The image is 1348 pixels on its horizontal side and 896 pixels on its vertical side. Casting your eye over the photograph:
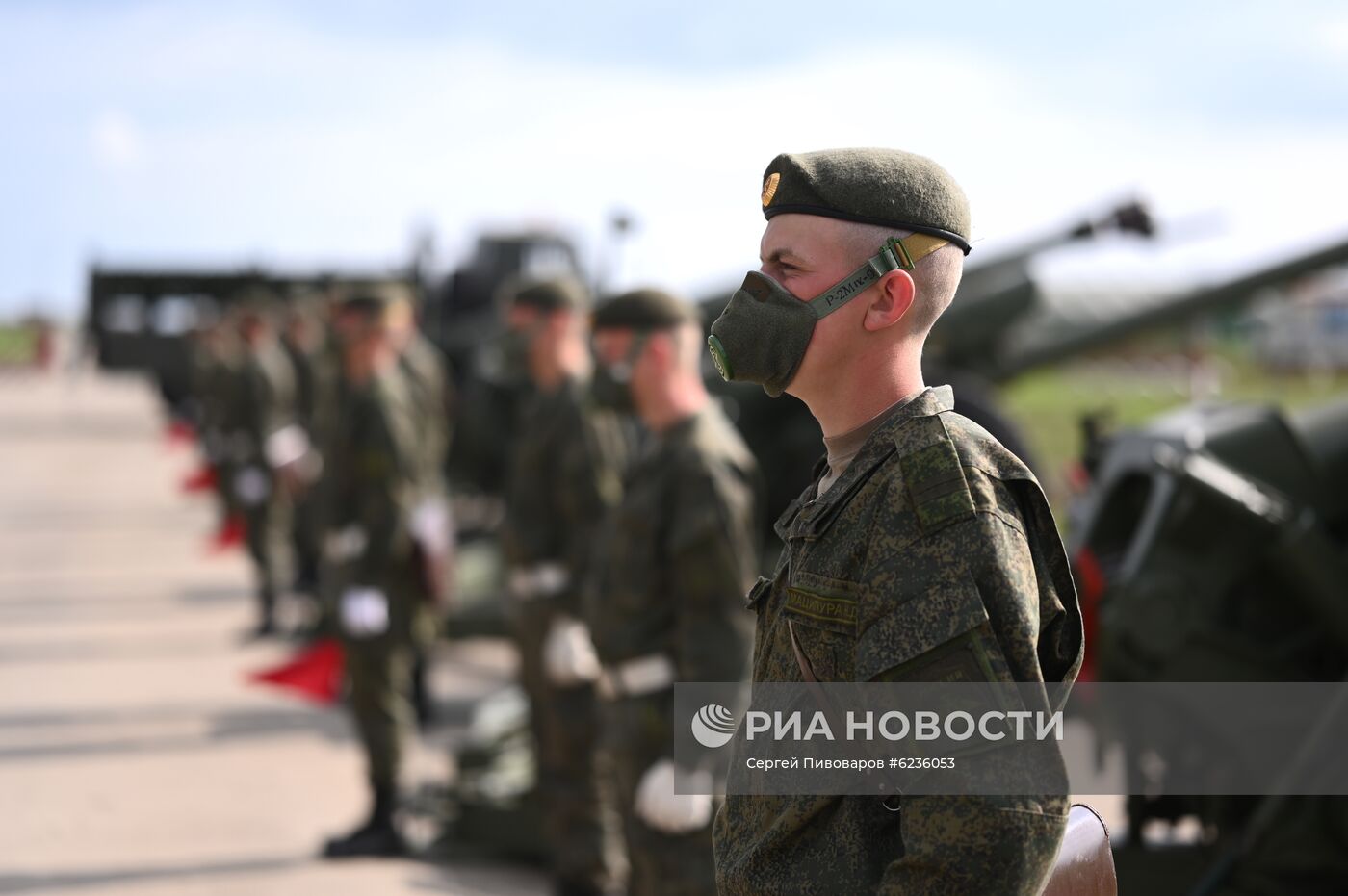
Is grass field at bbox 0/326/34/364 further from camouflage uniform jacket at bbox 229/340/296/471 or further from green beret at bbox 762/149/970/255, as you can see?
green beret at bbox 762/149/970/255

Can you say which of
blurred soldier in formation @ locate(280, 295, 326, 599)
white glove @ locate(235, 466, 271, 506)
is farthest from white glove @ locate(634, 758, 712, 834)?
white glove @ locate(235, 466, 271, 506)

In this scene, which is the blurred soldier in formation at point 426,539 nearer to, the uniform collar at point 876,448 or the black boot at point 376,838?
the black boot at point 376,838

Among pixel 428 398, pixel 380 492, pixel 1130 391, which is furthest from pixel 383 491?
pixel 1130 391

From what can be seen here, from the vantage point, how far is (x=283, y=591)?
39.5ft

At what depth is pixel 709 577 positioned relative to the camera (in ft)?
13.0

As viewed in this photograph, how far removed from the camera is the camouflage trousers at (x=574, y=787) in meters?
5.44

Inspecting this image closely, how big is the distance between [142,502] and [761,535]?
1264cm

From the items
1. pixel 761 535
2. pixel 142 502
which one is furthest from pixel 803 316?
pixel 142 502

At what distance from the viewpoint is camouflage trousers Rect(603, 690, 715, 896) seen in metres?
3.95

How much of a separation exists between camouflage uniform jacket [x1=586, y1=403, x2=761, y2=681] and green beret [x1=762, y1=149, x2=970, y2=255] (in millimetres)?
2144

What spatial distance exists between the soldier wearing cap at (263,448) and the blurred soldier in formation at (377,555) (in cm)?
416

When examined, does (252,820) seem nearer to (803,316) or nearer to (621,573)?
(621,573)

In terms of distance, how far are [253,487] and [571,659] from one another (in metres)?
7.09

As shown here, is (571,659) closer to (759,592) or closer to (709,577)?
(709,577)
